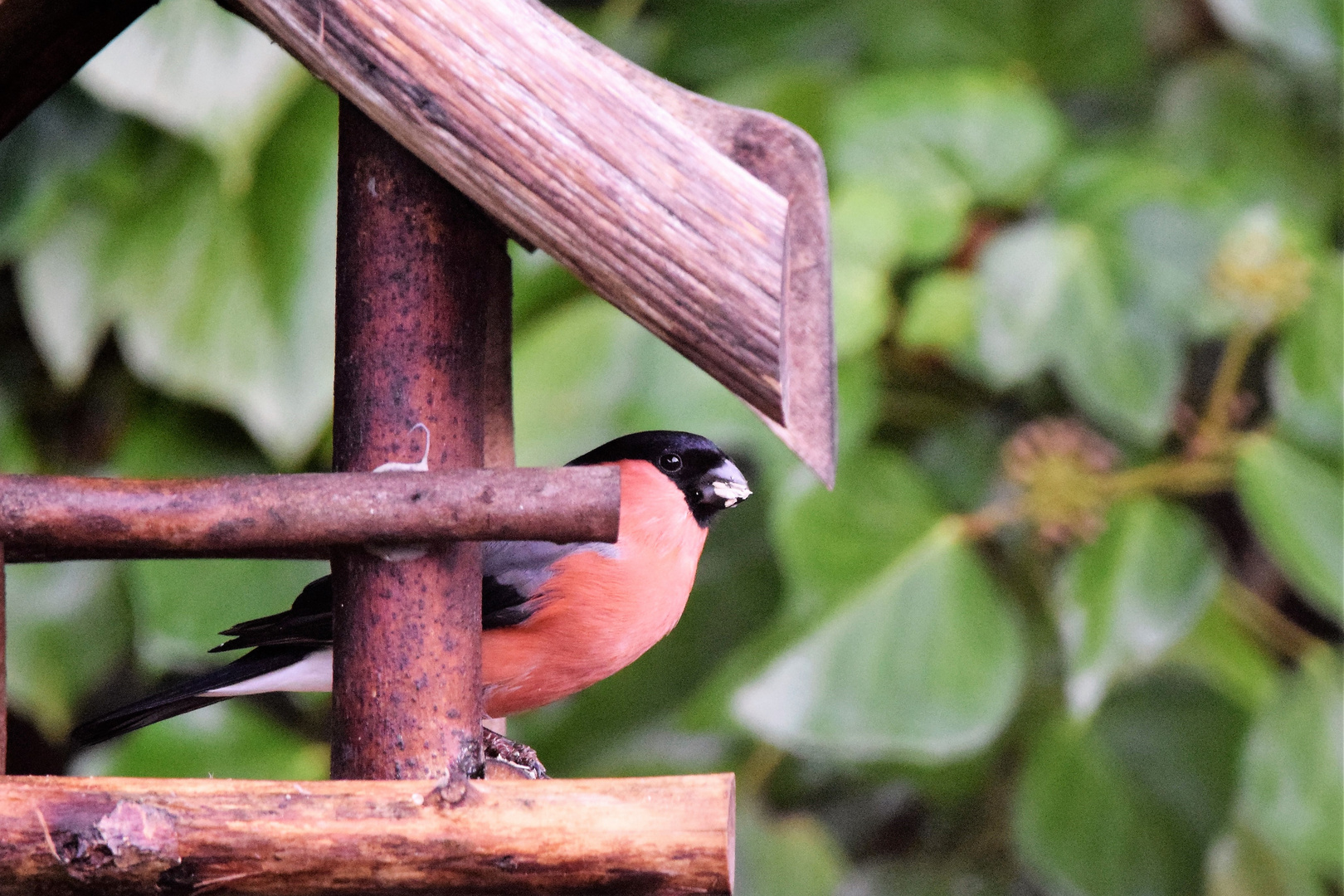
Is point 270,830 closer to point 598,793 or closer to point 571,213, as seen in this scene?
point 598,793

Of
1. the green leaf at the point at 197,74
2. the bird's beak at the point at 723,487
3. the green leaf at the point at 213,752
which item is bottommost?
the green leaf at the point at 213,752

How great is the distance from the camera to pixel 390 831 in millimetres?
698

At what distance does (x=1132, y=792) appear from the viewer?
69.1 inches

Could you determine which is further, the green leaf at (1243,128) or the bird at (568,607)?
the green leaf at (1243,128)

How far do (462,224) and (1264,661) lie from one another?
1.38 meters

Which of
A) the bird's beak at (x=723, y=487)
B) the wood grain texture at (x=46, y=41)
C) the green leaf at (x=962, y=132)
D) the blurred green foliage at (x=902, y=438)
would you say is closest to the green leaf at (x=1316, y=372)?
the blurred green foliage at (x=902, y=438)

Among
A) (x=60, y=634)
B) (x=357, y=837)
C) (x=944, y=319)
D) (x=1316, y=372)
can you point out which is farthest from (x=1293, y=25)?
(x=60, y=634)

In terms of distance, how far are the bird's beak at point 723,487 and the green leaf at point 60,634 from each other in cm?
111

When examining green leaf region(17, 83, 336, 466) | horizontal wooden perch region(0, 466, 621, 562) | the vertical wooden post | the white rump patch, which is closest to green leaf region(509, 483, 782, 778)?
green leaf region(17, 83, 336, 466)

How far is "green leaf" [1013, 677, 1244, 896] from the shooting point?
1.68 metres

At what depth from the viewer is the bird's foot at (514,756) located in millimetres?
887

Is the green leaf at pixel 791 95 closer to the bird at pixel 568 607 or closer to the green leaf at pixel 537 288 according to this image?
the green leaf at pixel 537 288

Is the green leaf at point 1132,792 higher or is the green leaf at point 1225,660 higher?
the green leaf at point 1225,660

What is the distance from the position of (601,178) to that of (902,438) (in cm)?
122
